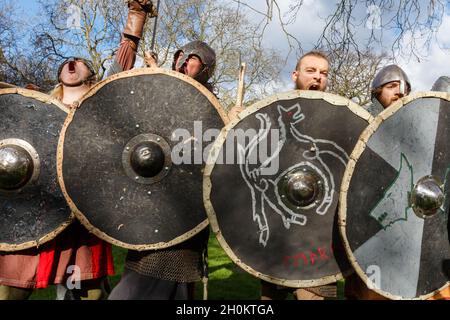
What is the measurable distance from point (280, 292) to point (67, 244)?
118 centimetres

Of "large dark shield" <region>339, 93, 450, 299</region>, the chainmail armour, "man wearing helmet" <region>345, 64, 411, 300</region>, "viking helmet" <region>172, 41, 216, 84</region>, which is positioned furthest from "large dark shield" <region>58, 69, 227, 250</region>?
"man wearing helmet" <region>345, 64, 411, 300</region>

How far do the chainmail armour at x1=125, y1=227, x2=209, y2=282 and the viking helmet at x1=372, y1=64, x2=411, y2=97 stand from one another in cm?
157

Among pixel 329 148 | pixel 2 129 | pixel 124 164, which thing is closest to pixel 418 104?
pixel 329 148

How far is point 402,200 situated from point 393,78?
1068 mm

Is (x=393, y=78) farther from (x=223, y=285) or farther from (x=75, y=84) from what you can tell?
(x=223, y=285)

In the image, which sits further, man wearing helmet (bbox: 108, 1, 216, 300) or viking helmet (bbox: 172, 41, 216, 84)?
viking helmet (bbox: 172, 41, 216, 84)

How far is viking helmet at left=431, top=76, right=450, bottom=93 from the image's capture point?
3.09m

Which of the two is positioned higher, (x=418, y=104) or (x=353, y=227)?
(x=418, y=104)

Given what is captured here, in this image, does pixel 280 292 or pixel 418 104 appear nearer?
pixel 418 104

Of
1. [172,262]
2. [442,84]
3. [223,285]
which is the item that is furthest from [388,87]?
[223,285]

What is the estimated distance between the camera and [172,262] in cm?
222

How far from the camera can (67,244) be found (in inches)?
94.8

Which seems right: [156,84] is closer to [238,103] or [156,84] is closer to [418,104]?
[238,103]

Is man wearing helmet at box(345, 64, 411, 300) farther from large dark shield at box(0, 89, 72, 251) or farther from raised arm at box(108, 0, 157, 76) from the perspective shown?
large dark shield at box(0, 89, 72, 251)
